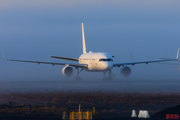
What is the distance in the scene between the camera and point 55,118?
17.9 metres

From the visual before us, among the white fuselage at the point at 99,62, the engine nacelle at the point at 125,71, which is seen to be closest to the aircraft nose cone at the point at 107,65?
the white fuselage at the point at 99,62

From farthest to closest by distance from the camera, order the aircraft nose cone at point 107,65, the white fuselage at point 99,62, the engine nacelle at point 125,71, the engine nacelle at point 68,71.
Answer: the engine nacelle at point 125,71
the engine nacelle at point 68,71
the white fuselage at point 99,62
the aircraft nose cone at point 107,65

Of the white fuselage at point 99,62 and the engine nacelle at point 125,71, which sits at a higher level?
the white fuselage at point 99,62

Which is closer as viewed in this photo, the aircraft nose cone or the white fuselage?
the aircraft nose cone

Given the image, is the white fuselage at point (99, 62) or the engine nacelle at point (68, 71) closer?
the white fuselage at point (99, 62)

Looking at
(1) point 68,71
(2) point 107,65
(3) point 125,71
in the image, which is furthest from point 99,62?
(1) point 68,71

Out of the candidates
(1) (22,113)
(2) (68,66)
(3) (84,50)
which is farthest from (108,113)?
(3) (84,50)

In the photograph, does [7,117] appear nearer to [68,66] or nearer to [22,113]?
[22,113]

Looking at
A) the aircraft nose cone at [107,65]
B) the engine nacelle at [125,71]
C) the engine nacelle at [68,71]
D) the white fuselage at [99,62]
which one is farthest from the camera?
the engine nacelle at [125,71]

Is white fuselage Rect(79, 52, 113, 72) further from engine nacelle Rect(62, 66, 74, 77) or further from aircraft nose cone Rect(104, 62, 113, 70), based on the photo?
engine nacelle Rect(62, 66, 74, 77)

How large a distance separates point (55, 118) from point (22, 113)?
9.57 ft

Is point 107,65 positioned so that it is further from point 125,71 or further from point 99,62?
point 125,71

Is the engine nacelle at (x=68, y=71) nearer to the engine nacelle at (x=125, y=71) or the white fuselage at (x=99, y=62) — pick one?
the white fuselage at (x=99, y=62)

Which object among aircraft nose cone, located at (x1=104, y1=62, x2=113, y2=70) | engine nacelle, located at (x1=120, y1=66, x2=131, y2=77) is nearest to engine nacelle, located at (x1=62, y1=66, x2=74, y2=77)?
aircraft nose cone, located at (x1=104, y1=62, x2=113, y2=70)
